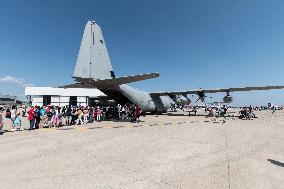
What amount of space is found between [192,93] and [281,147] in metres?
29.5

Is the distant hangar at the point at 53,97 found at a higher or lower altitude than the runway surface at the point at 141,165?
higher

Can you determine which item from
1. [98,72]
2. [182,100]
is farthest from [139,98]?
[182,100]

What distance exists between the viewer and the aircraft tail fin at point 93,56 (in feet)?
70.0

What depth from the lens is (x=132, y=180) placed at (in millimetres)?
6105

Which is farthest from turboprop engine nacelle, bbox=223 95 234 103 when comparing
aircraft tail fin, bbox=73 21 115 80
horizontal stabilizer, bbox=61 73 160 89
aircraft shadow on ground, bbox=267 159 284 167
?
aircraft shadow on ground, bbox=267 159 284 167

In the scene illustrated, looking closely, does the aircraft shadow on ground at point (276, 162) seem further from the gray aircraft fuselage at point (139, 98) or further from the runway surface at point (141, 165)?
the gray aircraft fuselage at point (139, 98)

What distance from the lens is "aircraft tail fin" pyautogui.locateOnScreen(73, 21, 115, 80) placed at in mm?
21344

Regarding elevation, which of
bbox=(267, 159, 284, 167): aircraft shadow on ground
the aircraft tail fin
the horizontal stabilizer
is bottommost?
bbox=(267, 159, 284, 167): aircraft shadow on ground

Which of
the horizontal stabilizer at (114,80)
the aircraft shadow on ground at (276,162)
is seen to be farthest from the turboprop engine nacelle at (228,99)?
the aircraft shadow on ground at (276,162)

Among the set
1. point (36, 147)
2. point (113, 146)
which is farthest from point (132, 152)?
point (36, 147)

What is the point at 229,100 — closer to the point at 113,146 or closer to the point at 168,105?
the point at 168,105

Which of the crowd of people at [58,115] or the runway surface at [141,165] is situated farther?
the crowd of people at [58,115]

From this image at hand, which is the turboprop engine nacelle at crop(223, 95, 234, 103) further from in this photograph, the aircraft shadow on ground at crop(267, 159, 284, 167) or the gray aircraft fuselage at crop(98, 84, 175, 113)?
the aircraft shadow on ground at crop(267, 159, 284, 167)

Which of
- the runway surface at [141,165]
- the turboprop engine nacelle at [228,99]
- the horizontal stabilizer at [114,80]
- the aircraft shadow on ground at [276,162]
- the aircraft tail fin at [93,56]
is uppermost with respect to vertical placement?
the aircraft tail fin at [93,56]
